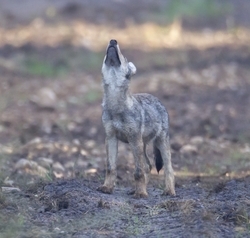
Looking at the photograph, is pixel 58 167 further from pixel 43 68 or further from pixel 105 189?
pixel 43 68

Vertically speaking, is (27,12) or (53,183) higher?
(27,12)

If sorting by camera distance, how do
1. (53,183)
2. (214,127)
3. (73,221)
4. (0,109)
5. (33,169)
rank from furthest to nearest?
1. (0,109)
2. (214,127)
3. (33,169)
4. (53,183)
5. (73,221)

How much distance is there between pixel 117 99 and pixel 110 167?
25.8 inches

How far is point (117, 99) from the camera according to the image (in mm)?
7809

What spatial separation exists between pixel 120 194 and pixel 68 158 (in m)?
2.71

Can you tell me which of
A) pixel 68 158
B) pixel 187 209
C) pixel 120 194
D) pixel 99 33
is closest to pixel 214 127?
pixel 68 158

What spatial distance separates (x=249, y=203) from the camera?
7230 mm

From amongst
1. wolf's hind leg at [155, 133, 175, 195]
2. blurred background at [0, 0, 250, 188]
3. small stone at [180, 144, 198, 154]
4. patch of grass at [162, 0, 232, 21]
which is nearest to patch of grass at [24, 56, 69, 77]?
blurred background at [0, 0, 250, 188]

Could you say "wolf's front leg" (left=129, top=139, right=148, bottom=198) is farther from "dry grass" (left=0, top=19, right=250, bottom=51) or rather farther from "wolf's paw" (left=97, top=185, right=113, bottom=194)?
→ "dry grass" (left=0, top=19, right=250, bottom=51)

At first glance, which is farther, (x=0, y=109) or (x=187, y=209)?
(x=0, y=109)

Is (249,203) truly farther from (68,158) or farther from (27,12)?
(27,12)

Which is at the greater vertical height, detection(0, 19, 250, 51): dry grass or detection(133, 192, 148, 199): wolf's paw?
detection(0, 19, 250, 51): dry grass

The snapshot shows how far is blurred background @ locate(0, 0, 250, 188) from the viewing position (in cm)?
1094

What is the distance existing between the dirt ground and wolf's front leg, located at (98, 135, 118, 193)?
111mm
